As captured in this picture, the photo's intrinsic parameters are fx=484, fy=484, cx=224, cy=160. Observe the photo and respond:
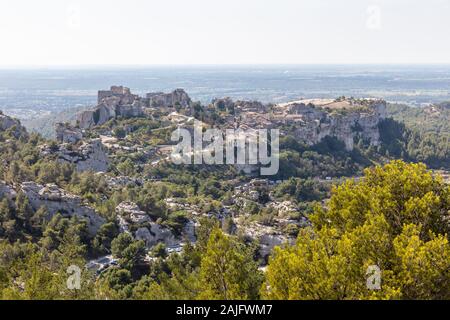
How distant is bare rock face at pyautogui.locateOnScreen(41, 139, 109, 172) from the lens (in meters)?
60.5

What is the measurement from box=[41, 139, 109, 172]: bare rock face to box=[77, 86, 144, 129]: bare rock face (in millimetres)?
26199

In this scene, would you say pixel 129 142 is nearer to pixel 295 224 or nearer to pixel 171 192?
pixel 171 192

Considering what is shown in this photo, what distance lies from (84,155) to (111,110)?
106 feet

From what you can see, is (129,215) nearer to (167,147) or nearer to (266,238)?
(266,238)

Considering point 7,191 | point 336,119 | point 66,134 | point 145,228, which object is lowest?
point 145,228

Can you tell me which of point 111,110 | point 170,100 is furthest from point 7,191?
point 170,100

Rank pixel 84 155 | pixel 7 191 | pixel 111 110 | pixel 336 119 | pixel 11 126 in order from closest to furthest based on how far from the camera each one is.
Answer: pixel 7 191 < pixel 84 155 < pixel 11 126 < pixel 111 110 < pixel 336 119

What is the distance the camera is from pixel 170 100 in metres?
114

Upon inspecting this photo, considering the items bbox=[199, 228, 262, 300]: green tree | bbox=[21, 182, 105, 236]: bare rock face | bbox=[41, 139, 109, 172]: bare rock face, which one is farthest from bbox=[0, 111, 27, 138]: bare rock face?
bbox=[199, 228, 262, 300]: green tree

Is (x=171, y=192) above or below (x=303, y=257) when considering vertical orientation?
below

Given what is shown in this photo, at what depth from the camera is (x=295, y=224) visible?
46.5m

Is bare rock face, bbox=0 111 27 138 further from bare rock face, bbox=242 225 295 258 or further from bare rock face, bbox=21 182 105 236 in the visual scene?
bare rock face, bbox=242 225 295 258
